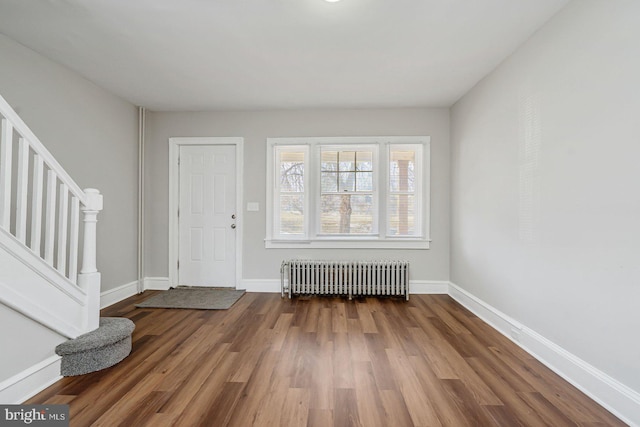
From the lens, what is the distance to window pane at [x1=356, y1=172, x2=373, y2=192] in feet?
13.1

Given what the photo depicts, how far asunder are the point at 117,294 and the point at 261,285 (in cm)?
181

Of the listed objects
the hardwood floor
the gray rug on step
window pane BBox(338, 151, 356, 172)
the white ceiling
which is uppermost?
the white ceiling

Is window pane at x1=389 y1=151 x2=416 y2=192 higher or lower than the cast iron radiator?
higher

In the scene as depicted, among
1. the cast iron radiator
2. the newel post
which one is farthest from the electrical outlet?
the newel post

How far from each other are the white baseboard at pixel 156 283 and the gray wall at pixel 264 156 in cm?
7

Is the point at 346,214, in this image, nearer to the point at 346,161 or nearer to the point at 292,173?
the point at 346,161

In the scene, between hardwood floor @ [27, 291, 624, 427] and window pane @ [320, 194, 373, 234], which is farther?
window pane @ [320, 194, 373, 234]

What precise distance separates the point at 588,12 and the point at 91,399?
13.1 ft

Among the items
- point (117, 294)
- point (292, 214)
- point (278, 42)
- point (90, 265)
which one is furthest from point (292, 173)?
point (117, 294)

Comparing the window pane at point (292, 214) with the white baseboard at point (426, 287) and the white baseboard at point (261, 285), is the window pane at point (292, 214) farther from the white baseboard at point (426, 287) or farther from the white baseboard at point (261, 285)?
the white baseboard at point (426, 287)

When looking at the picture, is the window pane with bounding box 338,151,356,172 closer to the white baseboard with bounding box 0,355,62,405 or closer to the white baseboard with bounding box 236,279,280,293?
the white baseboard with bounding box 236,279,280,293

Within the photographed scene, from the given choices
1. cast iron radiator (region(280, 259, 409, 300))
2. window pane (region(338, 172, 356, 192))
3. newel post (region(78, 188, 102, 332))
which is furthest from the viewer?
window pane (region(338, 172, 356, 192))

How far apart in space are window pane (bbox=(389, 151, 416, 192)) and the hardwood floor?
1.83m

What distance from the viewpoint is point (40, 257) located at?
1.83m
